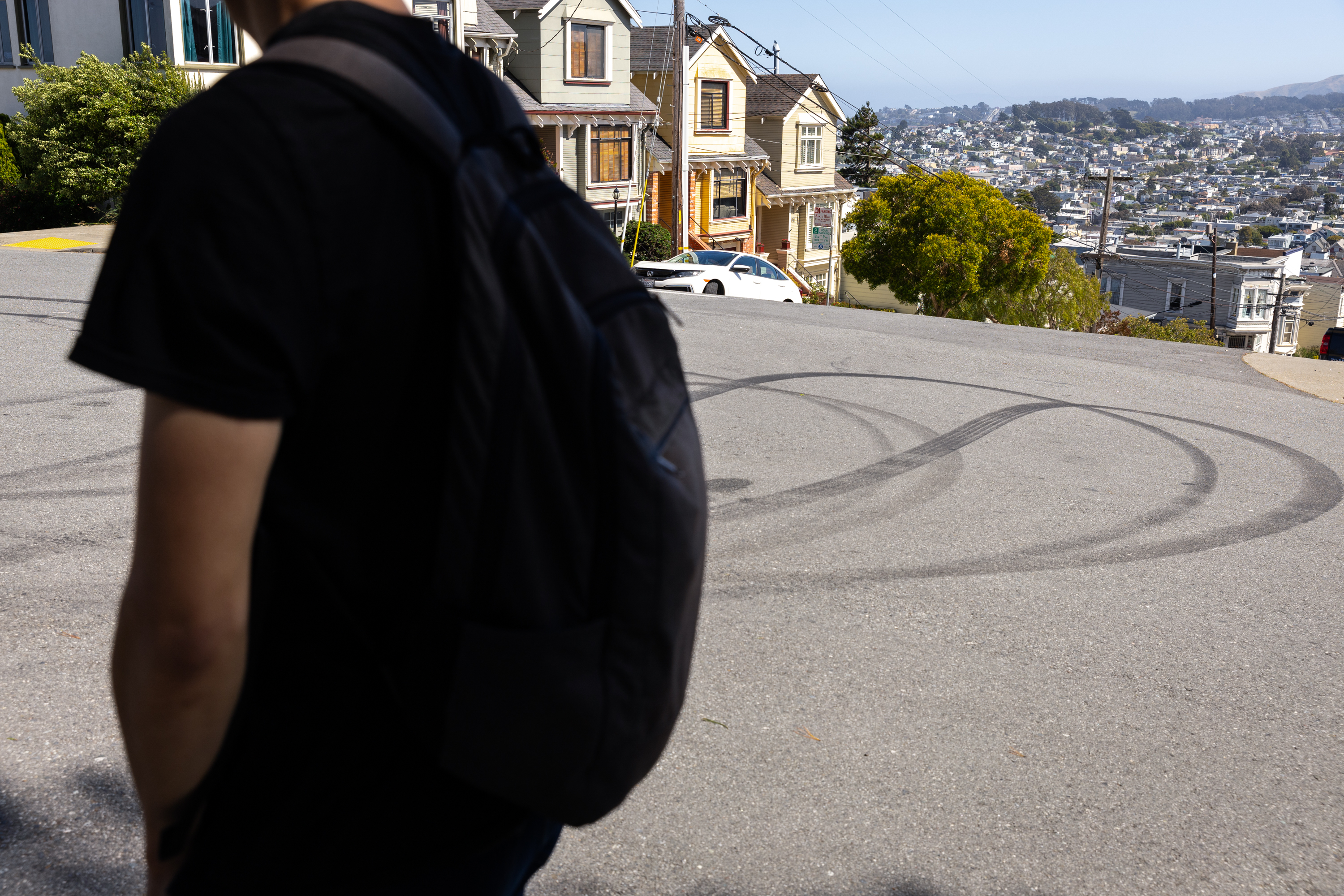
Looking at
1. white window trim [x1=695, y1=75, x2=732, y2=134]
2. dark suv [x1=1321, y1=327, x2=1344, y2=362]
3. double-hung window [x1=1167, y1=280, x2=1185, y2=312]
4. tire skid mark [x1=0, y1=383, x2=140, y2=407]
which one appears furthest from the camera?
double-hung window [x1=1167, y1=280, x2=1185, y2=312]

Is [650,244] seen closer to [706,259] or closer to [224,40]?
[706,259]

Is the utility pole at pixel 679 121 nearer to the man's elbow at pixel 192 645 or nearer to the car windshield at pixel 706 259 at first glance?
the car windshield at pixel 706 259

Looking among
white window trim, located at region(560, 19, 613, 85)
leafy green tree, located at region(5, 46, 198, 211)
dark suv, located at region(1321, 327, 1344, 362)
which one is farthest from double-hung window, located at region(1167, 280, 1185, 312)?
leafy green tree, located at region(5, 46, 198, 211)

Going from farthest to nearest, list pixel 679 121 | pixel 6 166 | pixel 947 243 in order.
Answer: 1. pixel 947 243
2. pixel 679 121
3. pixel 6 166

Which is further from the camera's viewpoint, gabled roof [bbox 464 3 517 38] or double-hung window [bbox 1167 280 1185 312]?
double-hung window [bbox 1167 280 1185 312]

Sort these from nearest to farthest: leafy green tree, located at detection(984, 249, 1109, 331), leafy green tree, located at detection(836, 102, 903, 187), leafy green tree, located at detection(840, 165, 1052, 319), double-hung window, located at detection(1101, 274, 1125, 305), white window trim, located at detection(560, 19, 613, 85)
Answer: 1. white window trim, located at detection(560, 19, 613, 85)
2. leafy green tree, located at detection(840, 165, 1052, 319)
3. leafy green tree, located at detection(984, 249, 1109, 331)
4. double-hung window, located at detection(1101, 274, 1125, 305)
5. leafy green tree, located at detection(836, 102, 903, 187)

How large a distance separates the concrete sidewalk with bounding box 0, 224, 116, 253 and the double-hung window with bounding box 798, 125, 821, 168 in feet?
102

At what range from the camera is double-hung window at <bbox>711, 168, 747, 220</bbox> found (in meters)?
41.8

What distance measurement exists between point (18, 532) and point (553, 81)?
30.6m

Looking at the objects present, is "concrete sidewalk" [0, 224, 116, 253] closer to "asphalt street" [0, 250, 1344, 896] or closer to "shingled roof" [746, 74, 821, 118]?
"asphalt street" [0, 250, 1344, 896]

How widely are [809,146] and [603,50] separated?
14.2 metres

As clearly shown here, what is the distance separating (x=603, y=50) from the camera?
116 ft

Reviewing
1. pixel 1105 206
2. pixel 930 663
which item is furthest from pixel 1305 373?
pixel 1105 206

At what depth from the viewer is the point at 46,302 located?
500 inches
